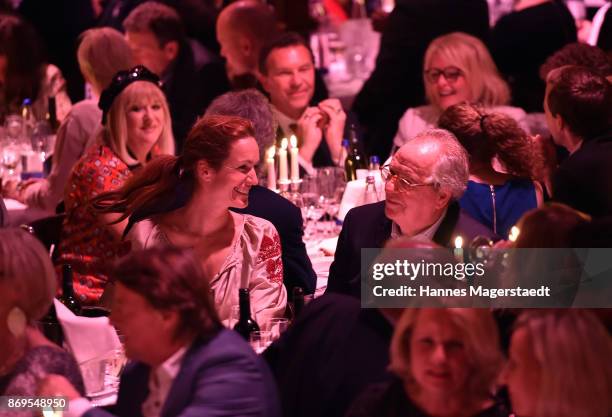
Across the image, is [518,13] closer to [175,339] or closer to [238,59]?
[238,59]

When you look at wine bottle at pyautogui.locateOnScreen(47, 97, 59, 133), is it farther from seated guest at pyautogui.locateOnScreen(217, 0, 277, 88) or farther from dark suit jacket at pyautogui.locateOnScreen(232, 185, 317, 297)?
dark suit jacket at pyautogui.locateOnScreen(232, 185, 317, 297)

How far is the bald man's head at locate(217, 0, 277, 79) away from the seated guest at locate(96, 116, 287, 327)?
296cm

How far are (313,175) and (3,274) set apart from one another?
2958 mm

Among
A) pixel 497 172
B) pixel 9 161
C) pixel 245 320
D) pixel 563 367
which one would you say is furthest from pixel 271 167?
pixel 563 367

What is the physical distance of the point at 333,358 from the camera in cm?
328

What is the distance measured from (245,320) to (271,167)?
5.99 ft

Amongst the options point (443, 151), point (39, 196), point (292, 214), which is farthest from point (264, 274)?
point (39, 196)

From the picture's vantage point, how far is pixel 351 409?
3035mm

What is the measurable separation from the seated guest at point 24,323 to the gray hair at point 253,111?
2.25 metres

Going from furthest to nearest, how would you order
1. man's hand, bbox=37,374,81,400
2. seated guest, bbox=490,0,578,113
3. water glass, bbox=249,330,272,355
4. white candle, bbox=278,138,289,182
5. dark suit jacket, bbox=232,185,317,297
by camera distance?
seated guest, bbox=490,0,578,113, white candle, bbox=278,138,289,182, dark suit jacket, bbox=232,185,317,297, water glass, bbox=249,330,272,355, man's hand, bbox=37,374,81,400

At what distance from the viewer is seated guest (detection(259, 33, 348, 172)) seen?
655 centimetres

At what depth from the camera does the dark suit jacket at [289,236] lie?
15.7 feet

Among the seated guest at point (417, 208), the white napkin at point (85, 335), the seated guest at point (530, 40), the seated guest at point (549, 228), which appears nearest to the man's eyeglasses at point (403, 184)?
the seated guest at point (417, 208)

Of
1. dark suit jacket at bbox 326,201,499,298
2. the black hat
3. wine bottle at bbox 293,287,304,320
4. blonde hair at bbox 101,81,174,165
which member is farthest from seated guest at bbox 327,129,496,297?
the black hat
